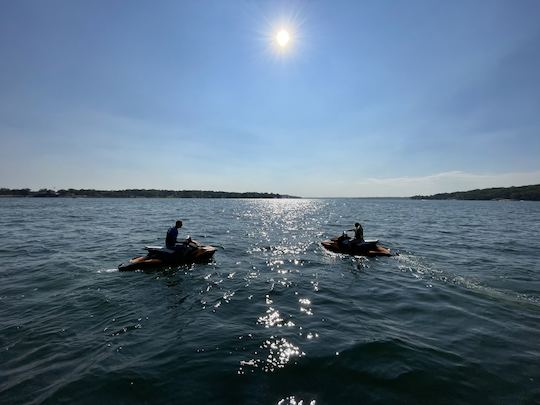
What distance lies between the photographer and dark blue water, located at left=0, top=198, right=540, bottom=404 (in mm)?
7031

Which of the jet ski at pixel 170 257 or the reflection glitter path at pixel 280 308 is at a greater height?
the jet ski at pixel 170 257

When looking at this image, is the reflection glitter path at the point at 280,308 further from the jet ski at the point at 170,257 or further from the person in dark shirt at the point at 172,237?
the person in dark shirt at the point at 172,237

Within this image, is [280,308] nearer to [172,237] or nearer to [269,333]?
[269,333]

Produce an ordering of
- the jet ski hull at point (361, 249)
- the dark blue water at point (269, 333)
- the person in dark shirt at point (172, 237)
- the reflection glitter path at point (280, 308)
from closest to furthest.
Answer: the dark blue water at point (269, 333)
the reflection glitter path at point (280, 308)
the person in dark shirt at point (172, 237)
the jet ski hull at point (361, 249)

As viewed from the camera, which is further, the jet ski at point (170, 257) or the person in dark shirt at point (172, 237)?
the person in dark shirt at point (172, 237)

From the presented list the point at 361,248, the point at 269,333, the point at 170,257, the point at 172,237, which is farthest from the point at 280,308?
the point at 361,248

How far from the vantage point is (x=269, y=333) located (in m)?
9.85

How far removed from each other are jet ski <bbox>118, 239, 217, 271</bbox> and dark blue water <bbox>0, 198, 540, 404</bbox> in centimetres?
73

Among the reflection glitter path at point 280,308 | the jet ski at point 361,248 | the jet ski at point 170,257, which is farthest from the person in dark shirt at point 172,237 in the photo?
the jet ski at point 361,248

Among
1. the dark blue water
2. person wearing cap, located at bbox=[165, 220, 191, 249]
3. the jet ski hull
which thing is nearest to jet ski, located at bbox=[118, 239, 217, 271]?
person wearing cap, located at bbox=[165, 220, 191, 249]

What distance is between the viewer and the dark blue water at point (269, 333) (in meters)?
7.03

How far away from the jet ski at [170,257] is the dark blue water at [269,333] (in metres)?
0.73

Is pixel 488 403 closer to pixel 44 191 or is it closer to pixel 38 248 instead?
pixel 38 248

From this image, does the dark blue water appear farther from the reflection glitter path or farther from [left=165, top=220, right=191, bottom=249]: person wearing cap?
[left=165, top=220, right=191, bottom=249]: person wearing cap
